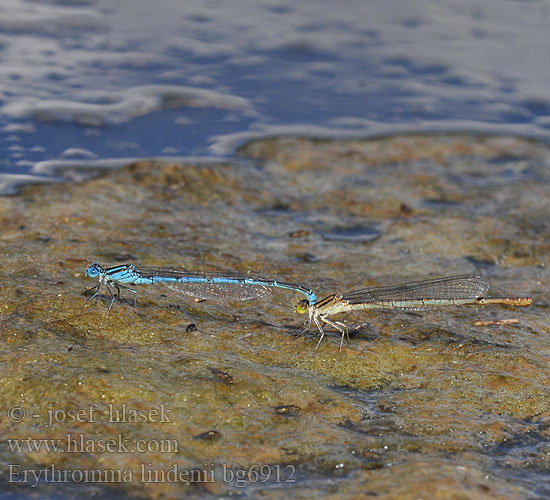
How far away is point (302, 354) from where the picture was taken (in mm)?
4562

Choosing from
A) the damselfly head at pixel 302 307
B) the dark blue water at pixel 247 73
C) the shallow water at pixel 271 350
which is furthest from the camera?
the dark blue water at pixel 247 73

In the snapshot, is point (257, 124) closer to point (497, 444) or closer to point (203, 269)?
point (203, 269)

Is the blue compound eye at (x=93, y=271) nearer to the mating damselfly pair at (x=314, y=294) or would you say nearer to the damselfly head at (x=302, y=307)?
the mating damselfly pair at (x=314, y=294)

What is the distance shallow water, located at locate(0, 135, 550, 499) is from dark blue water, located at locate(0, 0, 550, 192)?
1.57 meters

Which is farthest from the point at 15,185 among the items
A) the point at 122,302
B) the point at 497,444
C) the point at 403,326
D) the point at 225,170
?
the point at 497,444

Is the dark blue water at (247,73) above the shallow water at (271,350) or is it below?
above

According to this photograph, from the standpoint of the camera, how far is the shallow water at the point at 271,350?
3518 mm

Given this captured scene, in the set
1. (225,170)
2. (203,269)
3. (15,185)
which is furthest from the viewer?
(225,170)

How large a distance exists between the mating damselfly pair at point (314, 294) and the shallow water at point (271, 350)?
0.30ft

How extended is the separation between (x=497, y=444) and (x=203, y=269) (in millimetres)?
2673

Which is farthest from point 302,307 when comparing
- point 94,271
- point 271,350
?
point 94,271

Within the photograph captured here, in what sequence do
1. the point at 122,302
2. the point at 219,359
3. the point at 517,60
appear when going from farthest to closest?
the point at 517,60
the point at 122,302
the point at 219,359

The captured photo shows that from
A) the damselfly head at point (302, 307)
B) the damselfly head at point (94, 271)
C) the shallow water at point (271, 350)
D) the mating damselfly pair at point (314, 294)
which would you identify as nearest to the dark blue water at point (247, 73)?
the shallow water at point (271, 350)

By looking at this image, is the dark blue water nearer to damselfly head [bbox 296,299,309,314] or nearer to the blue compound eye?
the blue compound eye
